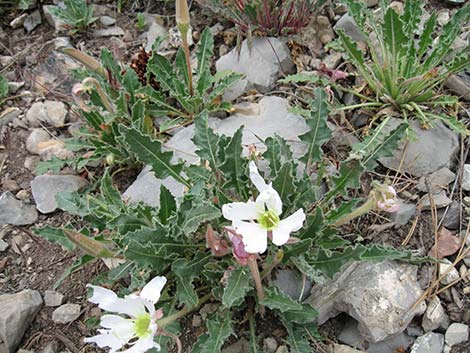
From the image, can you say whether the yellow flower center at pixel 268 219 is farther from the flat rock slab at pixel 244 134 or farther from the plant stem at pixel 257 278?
the flat rock slab at pixel 244 134

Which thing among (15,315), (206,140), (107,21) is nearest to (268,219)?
(206,140)

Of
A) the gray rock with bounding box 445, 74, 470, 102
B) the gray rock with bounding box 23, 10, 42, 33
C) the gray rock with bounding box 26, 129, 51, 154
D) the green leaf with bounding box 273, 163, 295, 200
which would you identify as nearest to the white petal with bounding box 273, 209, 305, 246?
the green leaf with bounding box 273, 163, 295, 200

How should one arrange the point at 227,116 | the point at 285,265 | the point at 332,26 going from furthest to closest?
the point at 332,26 < the point at 227,116 < the point at 285,265

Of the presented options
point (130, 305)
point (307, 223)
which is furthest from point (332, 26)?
point (130, 305)

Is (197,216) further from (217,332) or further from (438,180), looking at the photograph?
(438,180)

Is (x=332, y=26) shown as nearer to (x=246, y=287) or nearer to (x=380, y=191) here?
(x=380, y=191)

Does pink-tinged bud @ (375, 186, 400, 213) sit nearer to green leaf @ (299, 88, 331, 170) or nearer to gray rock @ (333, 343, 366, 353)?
green leaf @ (299, 88, 331, 170)
